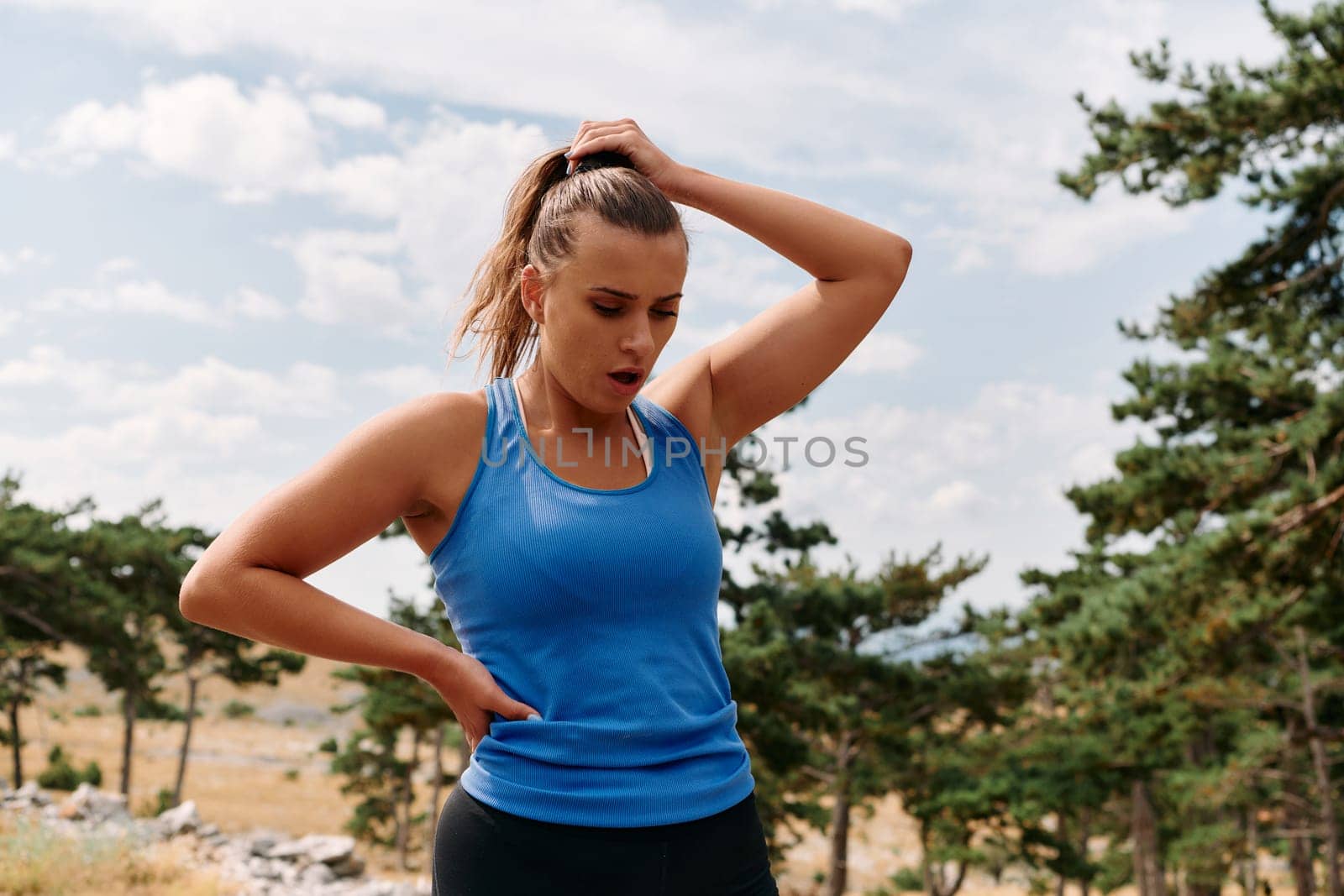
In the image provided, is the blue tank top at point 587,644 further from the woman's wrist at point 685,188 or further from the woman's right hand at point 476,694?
the woman's wrist at point 685,188

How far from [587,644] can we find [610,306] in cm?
48

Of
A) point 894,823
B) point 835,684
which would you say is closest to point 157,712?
point 835,684

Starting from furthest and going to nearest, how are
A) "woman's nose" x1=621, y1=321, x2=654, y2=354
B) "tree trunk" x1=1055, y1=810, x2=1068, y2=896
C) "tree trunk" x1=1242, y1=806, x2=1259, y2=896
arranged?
1. "tree trunk" x1=1055, y1=810, x2=1068, y2=896
2. "tree trunk" x1=1242, y1=806, x2=1259, y2=896
3. "woman's nose" x1=621, y1=321, x2=654, y2=354

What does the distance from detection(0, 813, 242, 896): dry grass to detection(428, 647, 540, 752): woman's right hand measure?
29.9 ft

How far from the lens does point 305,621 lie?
155 cm

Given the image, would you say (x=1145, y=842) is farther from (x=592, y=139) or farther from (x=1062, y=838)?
(x=592, y=139)

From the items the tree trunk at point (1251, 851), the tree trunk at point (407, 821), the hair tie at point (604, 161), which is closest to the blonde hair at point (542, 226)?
the hair tie at point (604, 161)

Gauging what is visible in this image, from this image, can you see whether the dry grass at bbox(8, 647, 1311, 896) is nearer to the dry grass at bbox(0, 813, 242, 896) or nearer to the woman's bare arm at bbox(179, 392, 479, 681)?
the dry grass at bbox(0, 813, 242, 896)

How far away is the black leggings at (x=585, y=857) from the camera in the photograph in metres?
1.50

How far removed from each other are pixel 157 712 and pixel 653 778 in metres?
23.7

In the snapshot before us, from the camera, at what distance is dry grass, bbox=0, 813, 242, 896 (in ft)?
29.0

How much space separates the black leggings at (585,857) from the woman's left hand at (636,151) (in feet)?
3.19

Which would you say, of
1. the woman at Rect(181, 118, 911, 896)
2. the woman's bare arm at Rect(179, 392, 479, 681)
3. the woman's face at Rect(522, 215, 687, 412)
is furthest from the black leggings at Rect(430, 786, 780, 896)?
the woman's face at Rect(522, 215, 687, 412)

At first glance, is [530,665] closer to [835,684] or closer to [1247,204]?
[1247,204]
